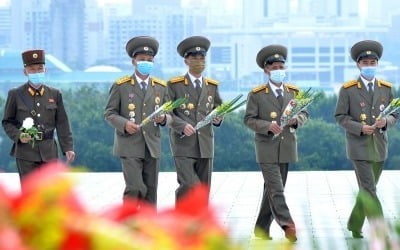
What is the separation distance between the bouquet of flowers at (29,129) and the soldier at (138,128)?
0.56 metres

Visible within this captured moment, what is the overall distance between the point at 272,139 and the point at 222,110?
0.41 metres

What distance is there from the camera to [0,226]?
89 cm

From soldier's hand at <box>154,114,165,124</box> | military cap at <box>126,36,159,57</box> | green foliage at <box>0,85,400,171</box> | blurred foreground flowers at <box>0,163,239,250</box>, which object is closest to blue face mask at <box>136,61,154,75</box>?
military cap at <box>126,36,159,57</box>

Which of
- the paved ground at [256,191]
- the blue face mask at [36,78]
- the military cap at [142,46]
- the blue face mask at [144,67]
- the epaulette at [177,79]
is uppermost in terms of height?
the military cap at [142,46]

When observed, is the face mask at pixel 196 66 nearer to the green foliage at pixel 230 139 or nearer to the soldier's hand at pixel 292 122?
the soldier's hand at pixel 292 122

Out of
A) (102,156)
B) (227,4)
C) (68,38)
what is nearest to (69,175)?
(102,156)

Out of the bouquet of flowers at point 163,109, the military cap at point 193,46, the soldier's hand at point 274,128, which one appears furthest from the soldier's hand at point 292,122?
the military cap at point 193,46

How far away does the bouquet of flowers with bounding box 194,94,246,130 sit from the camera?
9523mm

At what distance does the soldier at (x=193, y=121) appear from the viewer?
32.5 ft

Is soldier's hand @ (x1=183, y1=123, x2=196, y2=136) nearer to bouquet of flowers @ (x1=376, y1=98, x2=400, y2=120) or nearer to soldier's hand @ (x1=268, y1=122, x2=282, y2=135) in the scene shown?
soldier's hand @ (x1=268, y1=122, x2=282, y2=135)

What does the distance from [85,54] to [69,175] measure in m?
35.6

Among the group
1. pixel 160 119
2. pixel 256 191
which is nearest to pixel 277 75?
pixel 160 119

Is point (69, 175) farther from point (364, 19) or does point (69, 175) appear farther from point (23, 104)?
point (364, 19)

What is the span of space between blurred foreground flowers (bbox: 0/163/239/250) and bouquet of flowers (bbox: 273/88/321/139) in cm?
846
